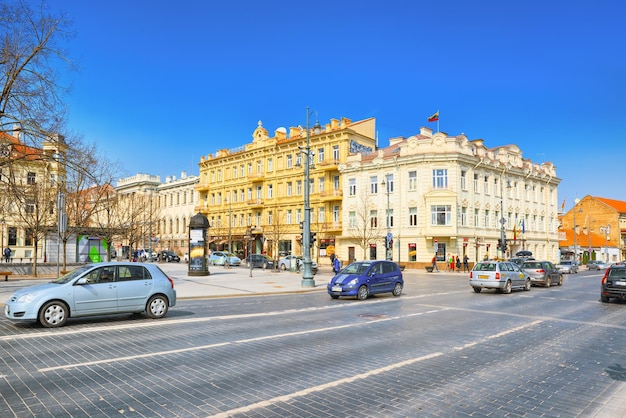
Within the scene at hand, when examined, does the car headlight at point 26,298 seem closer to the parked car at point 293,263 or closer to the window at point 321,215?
the parked car at point 293,263

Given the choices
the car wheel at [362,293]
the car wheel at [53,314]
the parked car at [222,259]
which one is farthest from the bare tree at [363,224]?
the car wheel at [53,314]

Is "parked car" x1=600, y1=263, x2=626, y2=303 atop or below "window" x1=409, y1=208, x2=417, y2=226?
below

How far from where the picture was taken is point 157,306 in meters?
13.5

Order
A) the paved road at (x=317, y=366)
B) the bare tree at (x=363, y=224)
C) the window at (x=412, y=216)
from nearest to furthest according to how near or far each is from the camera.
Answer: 1. the paved road at (x=317, y=366)
2. the window at (x=412, y=216)
3. the bare tree at (x=363, y=224)

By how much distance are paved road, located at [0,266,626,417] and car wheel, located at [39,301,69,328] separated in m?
0.39

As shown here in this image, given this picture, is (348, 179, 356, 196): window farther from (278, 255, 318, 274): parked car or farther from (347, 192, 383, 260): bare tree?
(278, 255, 318, 274): parked car

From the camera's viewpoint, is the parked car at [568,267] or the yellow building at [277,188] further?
the yellow building at [277,188]

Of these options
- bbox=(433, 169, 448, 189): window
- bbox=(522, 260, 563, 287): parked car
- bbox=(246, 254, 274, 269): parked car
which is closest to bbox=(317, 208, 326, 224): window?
bbox=(246, 254, 274, 269): parked car

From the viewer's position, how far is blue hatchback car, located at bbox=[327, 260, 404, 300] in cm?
1947

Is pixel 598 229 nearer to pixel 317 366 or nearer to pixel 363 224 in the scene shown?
pixel 363 224

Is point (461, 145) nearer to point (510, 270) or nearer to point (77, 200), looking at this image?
point (510, 270)

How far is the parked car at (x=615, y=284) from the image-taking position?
18.7m

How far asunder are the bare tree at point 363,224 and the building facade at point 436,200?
0.12 metres

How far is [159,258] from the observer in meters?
64.8
